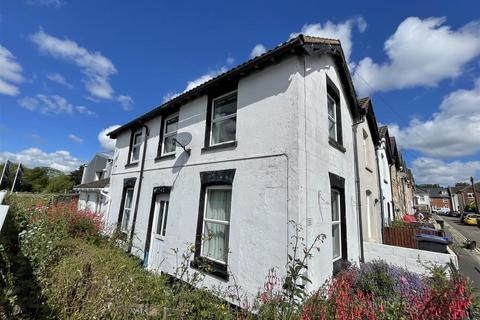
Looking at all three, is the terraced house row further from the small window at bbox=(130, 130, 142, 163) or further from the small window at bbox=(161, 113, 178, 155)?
the small window at bbox=(130, 130, 142, 163)

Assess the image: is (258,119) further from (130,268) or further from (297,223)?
(130,268)

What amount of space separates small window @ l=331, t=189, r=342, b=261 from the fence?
18.1 feet

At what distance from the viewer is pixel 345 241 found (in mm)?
6648

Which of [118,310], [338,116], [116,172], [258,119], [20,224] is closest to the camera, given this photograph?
[118,310]

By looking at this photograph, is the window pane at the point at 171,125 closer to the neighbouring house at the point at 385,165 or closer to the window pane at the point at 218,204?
the window pane at the point at 218,204

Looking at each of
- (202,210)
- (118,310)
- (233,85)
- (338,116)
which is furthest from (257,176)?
(338,116)

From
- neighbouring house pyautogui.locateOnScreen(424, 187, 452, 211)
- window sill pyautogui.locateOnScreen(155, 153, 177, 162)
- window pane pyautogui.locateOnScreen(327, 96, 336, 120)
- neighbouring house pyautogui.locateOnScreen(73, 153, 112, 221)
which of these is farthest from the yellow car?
neighbouring house pyautogui.locateOnScreen(424, 187, 452, 211)

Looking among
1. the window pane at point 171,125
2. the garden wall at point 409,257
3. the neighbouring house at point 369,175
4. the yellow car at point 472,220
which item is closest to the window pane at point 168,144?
the window pane at point 171,125

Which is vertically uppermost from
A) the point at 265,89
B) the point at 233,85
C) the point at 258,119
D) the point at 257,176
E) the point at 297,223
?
the point at 233,85

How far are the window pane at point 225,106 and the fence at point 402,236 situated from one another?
950 cm

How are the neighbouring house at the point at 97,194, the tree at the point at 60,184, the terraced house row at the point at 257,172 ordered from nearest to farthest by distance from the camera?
the terraced house row at the point at 257,172
the neighbouring house at the point at 97,194
the tree at the point at 60,184

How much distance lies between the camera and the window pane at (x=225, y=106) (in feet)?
21.8

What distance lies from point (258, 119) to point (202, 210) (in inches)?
114

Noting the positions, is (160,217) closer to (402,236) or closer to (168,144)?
(168,144)
